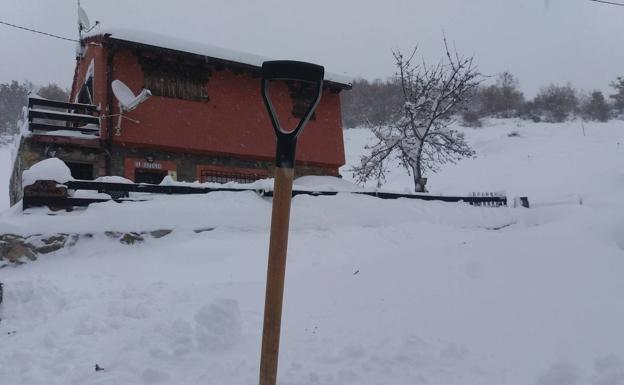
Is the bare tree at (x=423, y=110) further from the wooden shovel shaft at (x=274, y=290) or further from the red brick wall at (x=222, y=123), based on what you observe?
the wooden shovel shaft at (x=274, y=290)

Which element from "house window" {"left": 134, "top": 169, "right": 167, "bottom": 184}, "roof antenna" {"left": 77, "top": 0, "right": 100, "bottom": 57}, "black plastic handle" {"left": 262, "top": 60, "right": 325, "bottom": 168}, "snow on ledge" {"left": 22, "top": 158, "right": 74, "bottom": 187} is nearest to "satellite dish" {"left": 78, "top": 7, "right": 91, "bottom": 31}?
"roof antenna" {"left": 77, "top": 0, "right": 100, "bottom": 57}

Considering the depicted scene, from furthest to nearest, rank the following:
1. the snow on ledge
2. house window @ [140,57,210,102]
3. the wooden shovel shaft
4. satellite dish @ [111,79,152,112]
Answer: house window @ [140,57,210,102] < satellite dish @ [111,79,152,112] < the snow on ledge < the wooden shovel shaft

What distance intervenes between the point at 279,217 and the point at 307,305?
2.35 m

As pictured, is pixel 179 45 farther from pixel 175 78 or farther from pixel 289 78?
pixel 289 78

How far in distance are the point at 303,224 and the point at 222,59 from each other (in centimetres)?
773

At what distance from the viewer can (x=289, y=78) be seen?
212 cm

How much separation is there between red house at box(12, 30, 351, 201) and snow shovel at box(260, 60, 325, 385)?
9904 mm

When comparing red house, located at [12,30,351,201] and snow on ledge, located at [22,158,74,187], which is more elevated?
red house, located at [12,30,351,201]

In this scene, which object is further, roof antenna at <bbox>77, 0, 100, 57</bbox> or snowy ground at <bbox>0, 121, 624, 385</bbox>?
roof antenna at <bbox>77, 0, 100, 57</bbox>

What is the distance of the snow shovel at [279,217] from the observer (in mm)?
2051

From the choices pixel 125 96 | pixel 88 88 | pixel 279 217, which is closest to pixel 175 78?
pixel 125 96

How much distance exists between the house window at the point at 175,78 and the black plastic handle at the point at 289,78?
12.8 m

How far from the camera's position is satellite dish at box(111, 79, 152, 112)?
41.0ft

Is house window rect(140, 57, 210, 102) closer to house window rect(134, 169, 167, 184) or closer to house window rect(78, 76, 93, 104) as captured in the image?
house window rect(78, 76, 93, 104)
